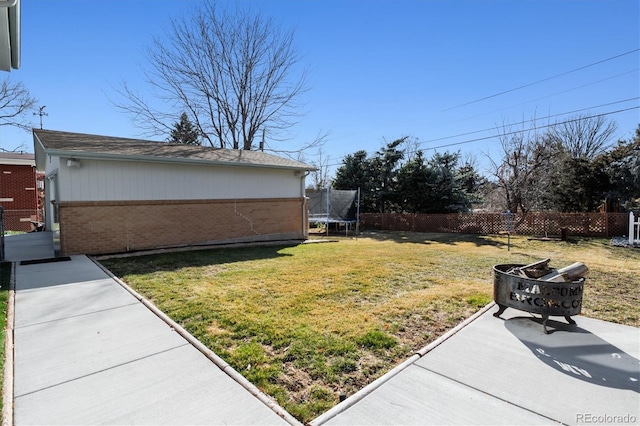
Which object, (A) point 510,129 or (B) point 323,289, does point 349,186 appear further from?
(B) point 323,289

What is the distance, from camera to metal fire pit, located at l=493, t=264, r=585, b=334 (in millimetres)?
3498

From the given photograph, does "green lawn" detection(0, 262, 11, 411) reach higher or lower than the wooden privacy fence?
lower

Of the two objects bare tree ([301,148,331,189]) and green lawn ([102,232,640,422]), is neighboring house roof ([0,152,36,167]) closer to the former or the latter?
green lawn ([102,232,640,422])

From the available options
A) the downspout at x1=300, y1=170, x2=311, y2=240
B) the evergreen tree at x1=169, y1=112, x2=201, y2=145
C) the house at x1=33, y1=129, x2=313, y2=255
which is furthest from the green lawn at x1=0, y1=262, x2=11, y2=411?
the evergreen tree at x1=169, y1=112, x2=201, y2=145

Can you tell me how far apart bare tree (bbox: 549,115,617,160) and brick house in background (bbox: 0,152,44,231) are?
39.7 metres

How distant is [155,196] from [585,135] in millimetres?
33788

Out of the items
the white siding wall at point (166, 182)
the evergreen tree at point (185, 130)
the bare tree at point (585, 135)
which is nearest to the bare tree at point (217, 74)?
the evergreen tree at point (185, 130)

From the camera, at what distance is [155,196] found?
920cm

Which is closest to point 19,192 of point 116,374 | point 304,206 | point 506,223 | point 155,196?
point 155,196

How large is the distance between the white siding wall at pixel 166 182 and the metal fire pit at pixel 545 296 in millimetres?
8934

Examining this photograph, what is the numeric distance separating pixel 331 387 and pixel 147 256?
750 cm

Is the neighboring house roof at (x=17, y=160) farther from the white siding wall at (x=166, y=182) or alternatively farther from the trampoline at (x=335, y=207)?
the trampoline at (x=335, y=207)

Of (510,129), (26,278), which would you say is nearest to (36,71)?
(26,278)
